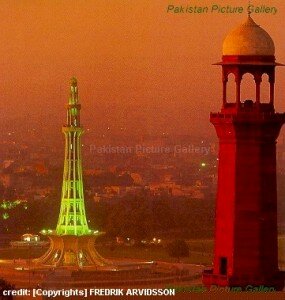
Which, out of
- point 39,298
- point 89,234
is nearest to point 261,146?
point 39,298

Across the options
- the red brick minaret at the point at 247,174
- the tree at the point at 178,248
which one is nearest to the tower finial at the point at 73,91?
the tree at the point at 178,248

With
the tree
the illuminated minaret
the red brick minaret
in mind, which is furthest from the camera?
the tree

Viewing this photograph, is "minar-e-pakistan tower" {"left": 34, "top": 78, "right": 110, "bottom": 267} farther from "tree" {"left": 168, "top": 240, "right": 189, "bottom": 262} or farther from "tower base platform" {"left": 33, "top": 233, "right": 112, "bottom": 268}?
"tree" {"left": 168, "top": 240, "right": 189, "bottom": 262}

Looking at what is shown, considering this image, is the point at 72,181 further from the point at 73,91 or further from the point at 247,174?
the point at 247,174

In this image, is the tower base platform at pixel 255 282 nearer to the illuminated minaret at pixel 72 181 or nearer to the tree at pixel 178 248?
the illuminated minaret at pixel 72 181

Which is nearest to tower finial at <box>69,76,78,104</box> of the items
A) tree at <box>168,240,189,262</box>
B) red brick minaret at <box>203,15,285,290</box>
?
tree at <box>168,240,189,262</box>

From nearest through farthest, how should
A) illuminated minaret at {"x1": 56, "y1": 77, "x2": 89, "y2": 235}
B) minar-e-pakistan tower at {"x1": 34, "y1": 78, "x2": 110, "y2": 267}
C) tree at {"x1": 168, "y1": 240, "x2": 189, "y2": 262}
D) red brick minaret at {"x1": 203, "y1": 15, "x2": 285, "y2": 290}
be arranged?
red brick minaret at {"x1": 203, "y1": 15, "x2": 285, "y2": 290}
illuminated minaret at {"x1": 56, "y1": 77, "x2": 89, "y2": 235}
minar-e-pakistan tower at {"x1": 34, "y1": 78, "x2": 110, "y2": 267}
tree at {"x1": 168, "y1": 240, "x2": 189, "y2": 262}
